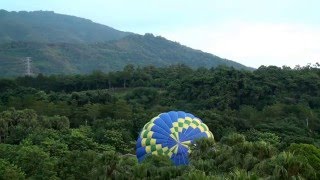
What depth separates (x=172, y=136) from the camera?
28578 millimetres

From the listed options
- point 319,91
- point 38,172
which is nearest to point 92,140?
point 38,172

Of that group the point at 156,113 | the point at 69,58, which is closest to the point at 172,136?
the point at 156,113

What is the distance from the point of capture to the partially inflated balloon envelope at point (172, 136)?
91.1 ft

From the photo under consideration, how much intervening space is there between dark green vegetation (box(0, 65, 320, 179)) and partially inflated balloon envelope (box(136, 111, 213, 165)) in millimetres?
2219

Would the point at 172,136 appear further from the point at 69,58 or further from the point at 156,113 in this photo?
the point at 69,58

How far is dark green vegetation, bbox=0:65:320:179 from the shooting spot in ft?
67.2

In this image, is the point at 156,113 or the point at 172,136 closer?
the point at 172,136

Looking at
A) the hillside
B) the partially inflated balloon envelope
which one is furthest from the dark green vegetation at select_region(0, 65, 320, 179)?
the hillside

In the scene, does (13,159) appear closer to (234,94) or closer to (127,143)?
(127,143)

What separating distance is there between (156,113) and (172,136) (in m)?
24.1

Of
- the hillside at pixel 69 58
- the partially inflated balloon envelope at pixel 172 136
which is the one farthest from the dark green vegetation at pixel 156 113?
the hillside at pixel 69 58

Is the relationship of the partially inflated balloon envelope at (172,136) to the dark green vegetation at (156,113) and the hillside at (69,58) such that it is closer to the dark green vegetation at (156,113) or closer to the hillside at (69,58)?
the dark green vegetation at (156,113)

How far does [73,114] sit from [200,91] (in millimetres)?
19999

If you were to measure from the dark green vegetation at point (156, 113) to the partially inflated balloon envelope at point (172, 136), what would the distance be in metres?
2.22
